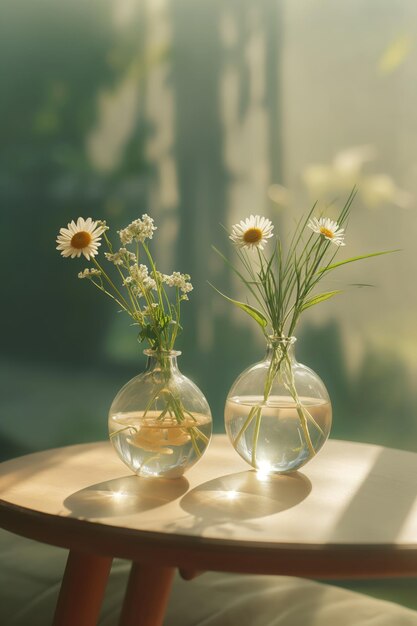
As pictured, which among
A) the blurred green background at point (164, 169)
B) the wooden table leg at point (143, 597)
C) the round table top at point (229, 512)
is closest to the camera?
the round table top at point (229, 512)

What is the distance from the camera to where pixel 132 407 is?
1369 millimetres

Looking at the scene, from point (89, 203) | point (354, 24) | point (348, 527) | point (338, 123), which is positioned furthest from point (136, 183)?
point (348, 527)

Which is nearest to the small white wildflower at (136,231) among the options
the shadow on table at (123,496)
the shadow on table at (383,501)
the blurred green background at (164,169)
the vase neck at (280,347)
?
the vase neck at (280,347)

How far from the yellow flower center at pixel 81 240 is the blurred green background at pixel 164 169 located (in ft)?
4.57

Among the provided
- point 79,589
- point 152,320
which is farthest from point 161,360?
point 79,589

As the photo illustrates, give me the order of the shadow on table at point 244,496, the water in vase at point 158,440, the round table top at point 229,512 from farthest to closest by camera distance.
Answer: the water in vase at point 158,440
the shadow on table at point 244,496
the round table top at point 229,512

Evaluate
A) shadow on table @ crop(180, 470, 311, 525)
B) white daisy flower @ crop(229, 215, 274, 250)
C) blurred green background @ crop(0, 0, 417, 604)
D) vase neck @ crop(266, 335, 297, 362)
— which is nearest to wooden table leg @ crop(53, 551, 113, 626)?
shadow on table @ crop(180, 470, 311, 525)

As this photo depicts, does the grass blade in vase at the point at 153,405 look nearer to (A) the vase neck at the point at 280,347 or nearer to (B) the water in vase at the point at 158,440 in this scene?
(B) the water in vase at the point at 158,440

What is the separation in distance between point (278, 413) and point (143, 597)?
1.45ft

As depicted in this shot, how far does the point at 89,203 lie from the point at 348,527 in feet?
6.10

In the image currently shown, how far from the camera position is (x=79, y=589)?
150 centimetres

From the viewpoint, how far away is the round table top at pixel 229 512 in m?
1.09

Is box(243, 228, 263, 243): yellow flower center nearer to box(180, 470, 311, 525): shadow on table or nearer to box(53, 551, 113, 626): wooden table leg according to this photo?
box(180, 470, 311, 525): shadow on table

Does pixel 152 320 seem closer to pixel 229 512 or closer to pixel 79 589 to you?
pixel 229 512
